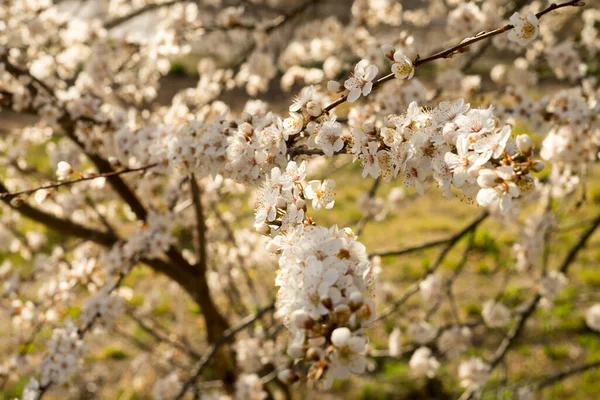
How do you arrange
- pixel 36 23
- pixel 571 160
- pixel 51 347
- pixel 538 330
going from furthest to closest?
pixel 538 330 < pixel 36 23 < pixel 571 160 < pixel 51 347

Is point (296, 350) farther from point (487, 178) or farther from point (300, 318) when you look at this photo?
point (487, 178)

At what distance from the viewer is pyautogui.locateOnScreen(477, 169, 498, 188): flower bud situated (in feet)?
3.22

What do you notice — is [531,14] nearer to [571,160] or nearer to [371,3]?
[571,160]

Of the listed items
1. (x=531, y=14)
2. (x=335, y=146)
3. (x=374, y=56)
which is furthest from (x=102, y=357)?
(x=531, y=14)

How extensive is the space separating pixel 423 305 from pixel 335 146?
13.6ft

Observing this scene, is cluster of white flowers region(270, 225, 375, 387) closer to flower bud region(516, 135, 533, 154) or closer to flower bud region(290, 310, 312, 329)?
flower bud region(290, 310, 312, 329)

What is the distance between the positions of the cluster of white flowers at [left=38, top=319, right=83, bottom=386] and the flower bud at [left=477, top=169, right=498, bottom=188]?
63.2 inches

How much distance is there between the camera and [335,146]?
125cm

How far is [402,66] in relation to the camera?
1.22 metres

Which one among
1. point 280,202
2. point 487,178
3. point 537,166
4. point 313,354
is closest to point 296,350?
point 313,354

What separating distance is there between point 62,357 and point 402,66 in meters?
1.59

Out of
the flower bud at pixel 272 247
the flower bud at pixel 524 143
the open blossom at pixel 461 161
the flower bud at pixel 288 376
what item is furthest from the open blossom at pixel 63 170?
the flower bud at pixel 524 143

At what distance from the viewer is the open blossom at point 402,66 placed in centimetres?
122

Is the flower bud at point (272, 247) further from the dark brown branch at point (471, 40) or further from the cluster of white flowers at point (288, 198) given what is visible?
the dark brown branch at point (471, 40)
